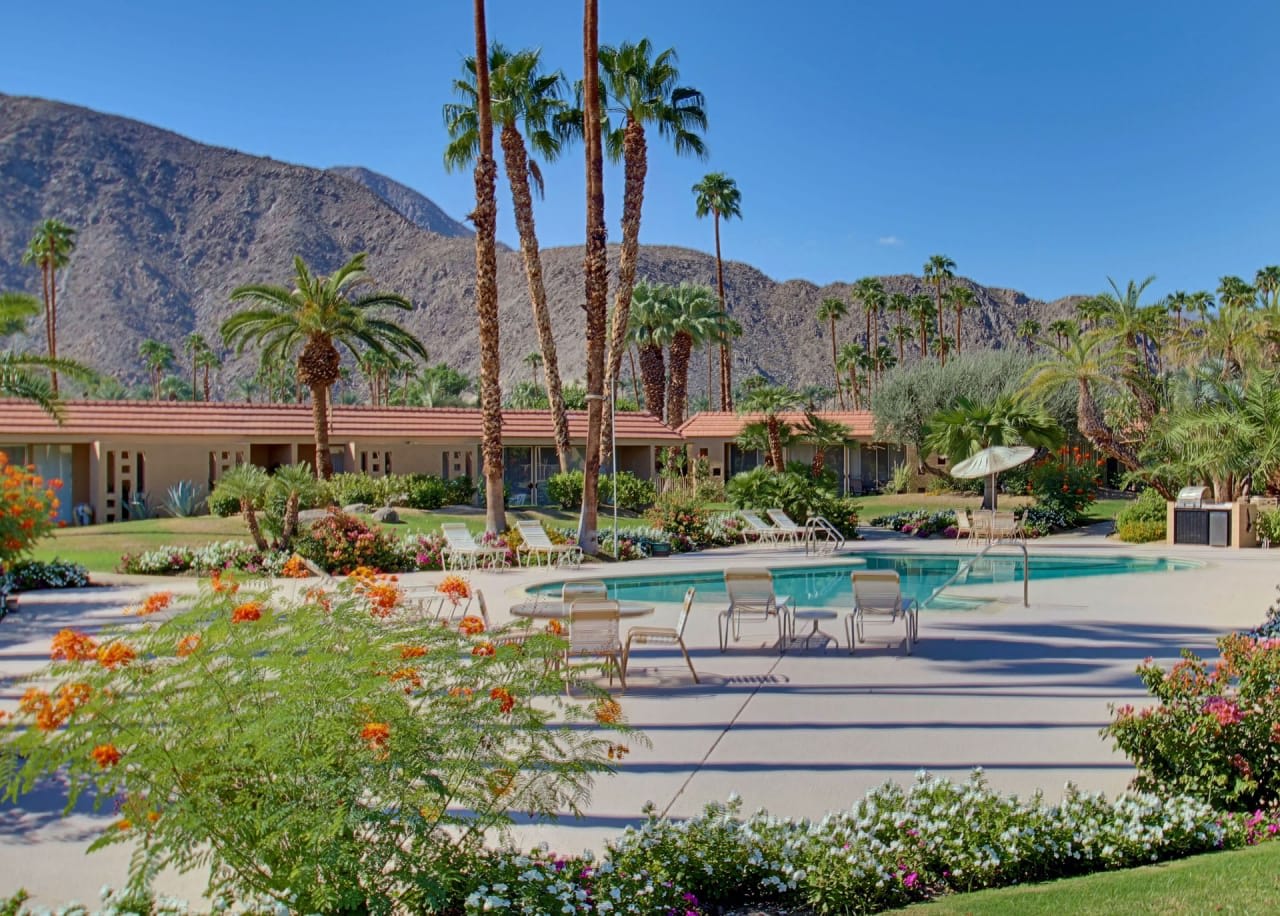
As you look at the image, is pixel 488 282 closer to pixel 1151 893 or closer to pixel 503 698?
pixel 503 698

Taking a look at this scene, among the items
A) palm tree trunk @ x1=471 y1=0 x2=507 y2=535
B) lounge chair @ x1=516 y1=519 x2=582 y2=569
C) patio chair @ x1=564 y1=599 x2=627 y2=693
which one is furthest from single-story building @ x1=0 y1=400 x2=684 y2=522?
patio chair @ x1=564 y1=599 x2=627 y2=693

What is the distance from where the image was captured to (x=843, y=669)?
10.2 metres

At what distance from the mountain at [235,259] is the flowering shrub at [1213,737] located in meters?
90.6

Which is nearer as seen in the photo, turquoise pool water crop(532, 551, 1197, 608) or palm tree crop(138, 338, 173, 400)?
turquoise pool water crop(532, 551, 1197, 608)

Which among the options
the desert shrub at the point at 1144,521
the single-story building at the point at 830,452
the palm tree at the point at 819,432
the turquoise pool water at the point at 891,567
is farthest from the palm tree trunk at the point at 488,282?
the single-story building at the point at 830,452

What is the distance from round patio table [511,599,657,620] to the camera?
10656 millimetres

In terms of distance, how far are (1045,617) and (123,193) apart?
13773 centimetres

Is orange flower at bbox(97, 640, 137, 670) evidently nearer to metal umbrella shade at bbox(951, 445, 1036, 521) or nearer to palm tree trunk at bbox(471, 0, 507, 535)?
metal umbrella shade at bbox(951, 445, 1036, 521)

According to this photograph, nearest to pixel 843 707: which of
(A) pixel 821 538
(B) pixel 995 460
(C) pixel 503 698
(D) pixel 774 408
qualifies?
(C) pixel 503 698

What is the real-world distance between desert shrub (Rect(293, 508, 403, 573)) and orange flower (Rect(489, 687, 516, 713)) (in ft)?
48.2

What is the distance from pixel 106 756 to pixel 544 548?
16.1 m

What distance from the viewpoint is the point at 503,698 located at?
14.9 feet

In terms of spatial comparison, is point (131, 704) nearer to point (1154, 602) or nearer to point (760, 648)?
point (760, 648)

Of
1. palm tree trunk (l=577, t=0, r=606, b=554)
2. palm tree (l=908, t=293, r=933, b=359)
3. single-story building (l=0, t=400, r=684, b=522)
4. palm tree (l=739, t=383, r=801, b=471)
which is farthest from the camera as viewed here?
palm tree (l=908, t=293, r=933, b=359)
